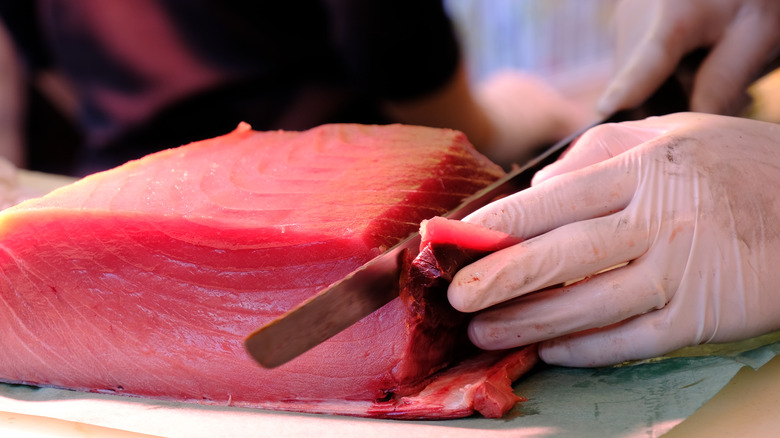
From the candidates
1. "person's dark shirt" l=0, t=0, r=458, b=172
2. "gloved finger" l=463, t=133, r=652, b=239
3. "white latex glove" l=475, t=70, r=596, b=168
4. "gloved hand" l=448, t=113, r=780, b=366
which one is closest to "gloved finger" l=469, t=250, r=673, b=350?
"gloved hand" l=448, t=113, r=780, b=366

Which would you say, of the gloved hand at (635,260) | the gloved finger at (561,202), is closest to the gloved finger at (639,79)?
the gloved hand at (635,260)

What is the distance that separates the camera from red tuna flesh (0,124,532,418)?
1.46 meters

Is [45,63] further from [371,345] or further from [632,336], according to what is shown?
[632,336]

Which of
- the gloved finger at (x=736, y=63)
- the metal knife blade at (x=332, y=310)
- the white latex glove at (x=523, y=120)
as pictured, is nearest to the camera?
the metal knife blade at (x=332, y=310)

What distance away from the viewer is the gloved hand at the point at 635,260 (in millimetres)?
1402

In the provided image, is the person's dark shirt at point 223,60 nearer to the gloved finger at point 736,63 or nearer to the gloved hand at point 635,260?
the gloved finger at point 736,63

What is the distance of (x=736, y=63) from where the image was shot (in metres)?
2.44

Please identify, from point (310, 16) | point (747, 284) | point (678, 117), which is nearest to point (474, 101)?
point (310, 16)

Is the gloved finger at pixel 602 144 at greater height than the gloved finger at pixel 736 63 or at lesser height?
lesser

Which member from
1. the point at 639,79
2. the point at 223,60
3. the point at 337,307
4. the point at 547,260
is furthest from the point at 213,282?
the point at 223,60

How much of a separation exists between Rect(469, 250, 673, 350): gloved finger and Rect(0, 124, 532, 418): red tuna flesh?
146 mm

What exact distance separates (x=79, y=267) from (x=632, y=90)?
1.78 meters

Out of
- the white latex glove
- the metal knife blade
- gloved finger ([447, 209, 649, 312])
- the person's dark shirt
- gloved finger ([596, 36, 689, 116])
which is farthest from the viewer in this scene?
the white latex glove

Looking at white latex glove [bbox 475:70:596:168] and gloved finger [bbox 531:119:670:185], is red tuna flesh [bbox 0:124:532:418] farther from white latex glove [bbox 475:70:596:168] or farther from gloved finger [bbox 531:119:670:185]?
white latex glove [bbox 475:70:596:168]
